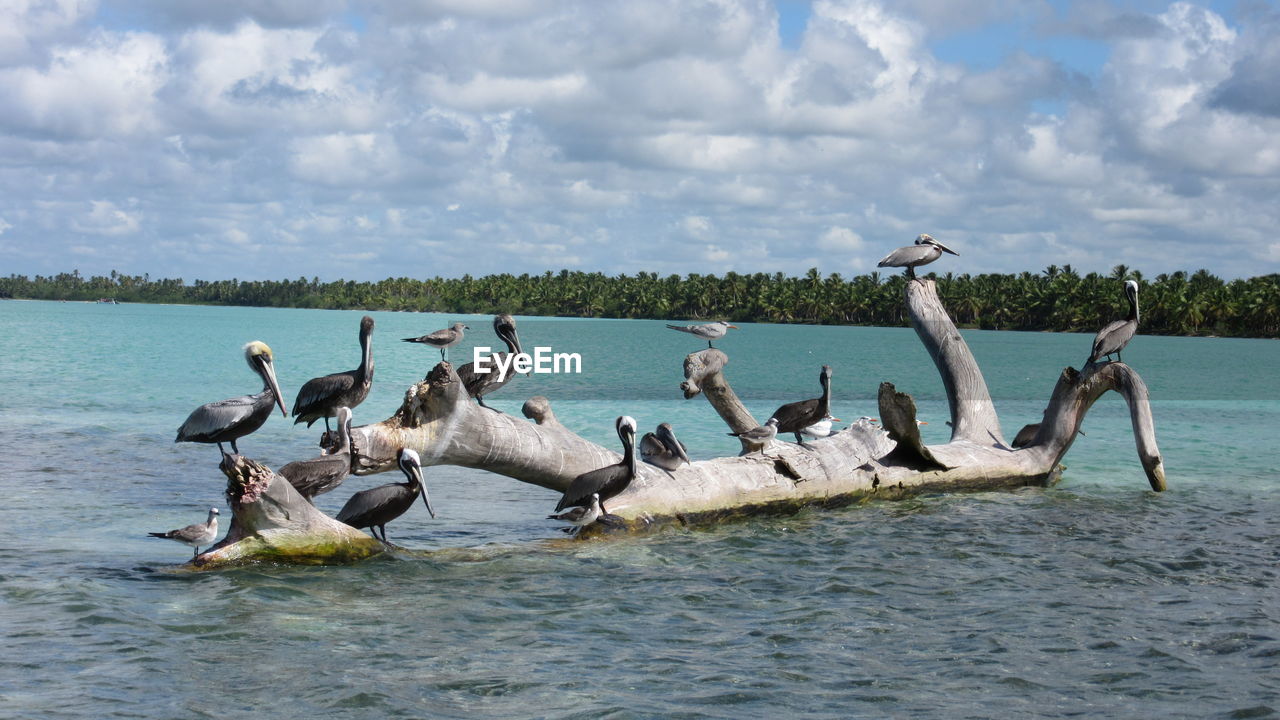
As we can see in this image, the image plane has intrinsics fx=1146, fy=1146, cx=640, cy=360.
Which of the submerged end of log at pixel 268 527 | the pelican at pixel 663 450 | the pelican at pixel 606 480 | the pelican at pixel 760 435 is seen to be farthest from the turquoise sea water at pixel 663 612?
the pelican at pixel 760 435

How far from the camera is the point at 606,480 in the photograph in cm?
1118

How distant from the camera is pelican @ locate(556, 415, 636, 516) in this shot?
36.7ft

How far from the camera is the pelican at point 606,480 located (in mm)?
11195

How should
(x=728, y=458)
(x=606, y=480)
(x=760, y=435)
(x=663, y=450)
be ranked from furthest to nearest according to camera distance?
(x=760, y=435) → (x=728, y=458) → (x=663, y=450) → (x=606, y=480)

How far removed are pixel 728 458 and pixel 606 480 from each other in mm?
1923

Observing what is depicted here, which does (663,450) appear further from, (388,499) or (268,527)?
(268,527)

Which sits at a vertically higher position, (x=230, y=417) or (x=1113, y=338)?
(x=1113, y=338)

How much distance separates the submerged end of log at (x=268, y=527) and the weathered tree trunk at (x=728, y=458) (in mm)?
11

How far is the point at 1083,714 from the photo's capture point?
6836 millimetres

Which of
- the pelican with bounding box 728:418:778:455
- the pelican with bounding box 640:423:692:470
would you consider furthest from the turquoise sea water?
the pelican with bounding box 728:418:778:455

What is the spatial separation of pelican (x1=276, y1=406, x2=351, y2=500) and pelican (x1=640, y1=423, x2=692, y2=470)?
3185mm

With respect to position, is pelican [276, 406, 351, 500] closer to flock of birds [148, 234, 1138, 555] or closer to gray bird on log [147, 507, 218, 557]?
flock of birds [148, 234, 1138, 555]

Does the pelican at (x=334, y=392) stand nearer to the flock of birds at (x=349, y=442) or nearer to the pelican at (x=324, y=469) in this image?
the flock of birds at (x=349, y=442)

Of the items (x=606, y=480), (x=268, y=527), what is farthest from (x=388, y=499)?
(x=606, y=480)
